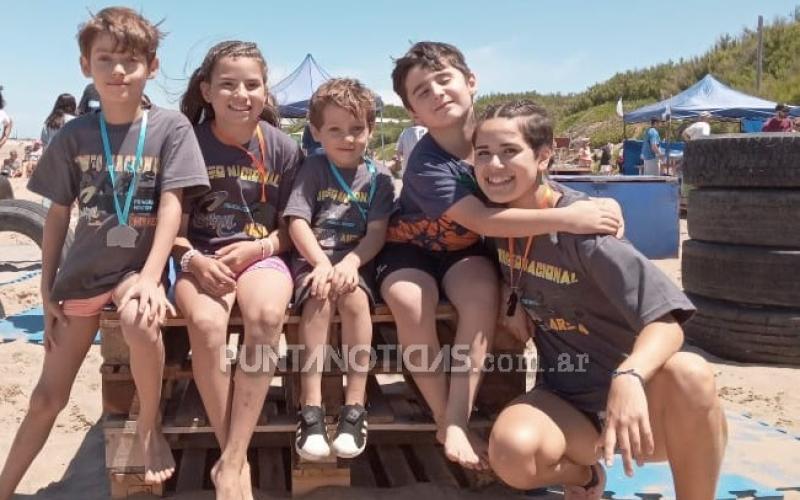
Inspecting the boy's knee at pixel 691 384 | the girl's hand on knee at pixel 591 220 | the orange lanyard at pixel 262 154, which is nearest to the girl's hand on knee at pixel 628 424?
the boy's knee at pixel 691 384

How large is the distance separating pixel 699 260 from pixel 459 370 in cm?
301

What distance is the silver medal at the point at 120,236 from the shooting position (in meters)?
2.87

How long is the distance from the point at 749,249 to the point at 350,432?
11.0ft

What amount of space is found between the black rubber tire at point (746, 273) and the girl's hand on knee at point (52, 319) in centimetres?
402

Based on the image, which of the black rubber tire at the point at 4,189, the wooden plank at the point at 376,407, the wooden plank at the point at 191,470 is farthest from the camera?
the black rubber tire at the point at 4,189

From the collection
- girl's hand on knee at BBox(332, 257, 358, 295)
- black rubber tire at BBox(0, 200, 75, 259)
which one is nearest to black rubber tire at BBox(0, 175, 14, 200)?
black rubber tire at BBox(0, 200, 75, 259)

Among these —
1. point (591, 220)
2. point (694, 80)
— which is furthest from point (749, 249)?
point (694, 80)

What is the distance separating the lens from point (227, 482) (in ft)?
8.84

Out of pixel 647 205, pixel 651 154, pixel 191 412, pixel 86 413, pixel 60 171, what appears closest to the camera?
pixel 60 171

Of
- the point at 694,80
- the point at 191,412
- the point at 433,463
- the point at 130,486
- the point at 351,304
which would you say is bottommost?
the point at 433,463

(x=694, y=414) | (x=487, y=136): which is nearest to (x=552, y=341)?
(x=694, y=414)

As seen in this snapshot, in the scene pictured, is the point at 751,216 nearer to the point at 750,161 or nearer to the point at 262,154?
the point at 750,161

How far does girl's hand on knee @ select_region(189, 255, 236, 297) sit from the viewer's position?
2.83 meters

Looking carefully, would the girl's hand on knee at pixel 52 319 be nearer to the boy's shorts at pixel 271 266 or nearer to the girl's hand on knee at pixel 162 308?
the girl's hand on knee at pixel 162 308
